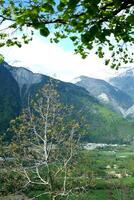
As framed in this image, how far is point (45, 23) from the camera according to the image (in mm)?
11891

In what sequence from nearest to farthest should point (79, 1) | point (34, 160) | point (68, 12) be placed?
1. point (79, 1)
2. point (68, 12)
3. point (34, 160)

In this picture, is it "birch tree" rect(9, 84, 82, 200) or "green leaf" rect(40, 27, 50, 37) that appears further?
"birch tree" rect(9, 84, 82, 200)

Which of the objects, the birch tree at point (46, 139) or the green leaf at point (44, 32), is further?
the birch tree at point (46, 139)

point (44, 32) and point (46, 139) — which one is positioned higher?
point (44, 32)

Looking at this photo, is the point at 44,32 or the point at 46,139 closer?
the point at 44,32

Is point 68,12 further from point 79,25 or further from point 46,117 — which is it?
point 46,117

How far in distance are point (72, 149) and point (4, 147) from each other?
199 inches

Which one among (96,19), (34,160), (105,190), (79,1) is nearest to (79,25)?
(96,19)

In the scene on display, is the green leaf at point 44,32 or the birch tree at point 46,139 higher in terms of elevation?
the green leaf at point 44,32

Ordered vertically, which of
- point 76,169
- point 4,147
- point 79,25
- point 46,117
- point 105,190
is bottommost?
point 105,190

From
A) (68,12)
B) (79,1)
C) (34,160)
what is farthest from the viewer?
(34,160)

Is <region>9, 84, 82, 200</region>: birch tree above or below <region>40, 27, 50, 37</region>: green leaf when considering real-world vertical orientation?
below

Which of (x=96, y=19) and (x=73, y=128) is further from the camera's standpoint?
(x=73, y=128)

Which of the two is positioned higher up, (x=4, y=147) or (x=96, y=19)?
(x=96, y=19)
